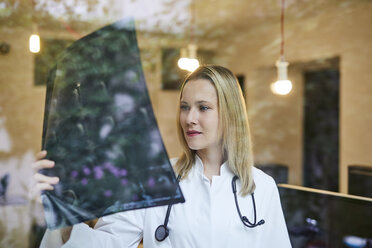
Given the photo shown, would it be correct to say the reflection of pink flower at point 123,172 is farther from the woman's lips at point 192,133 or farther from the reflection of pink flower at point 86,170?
the woman's lips at point 192,133

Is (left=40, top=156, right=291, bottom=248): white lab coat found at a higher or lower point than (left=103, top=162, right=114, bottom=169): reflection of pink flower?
lower

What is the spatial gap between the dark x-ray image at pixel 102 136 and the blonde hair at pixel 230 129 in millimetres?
Answer: 208

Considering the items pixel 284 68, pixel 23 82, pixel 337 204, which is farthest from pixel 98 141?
pixel 284 68

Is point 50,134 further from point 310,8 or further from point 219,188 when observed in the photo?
point 310,8

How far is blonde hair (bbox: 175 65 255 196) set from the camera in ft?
2.16

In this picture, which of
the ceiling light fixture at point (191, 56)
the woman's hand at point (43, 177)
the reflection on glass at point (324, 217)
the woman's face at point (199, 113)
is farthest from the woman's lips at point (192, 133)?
the reflection on glass at point (324, 217)

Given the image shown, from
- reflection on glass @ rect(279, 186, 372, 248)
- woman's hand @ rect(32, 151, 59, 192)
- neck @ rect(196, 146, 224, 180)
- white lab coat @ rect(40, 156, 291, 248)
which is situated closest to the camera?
woman's hand @ rect(32, 151, 59, 192)

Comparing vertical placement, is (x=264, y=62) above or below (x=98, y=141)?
above

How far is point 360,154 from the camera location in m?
2.13

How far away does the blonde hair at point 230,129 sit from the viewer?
0.66m

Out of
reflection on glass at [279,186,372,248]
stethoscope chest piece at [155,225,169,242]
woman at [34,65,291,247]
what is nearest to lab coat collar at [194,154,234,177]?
woman at [34,65,291,247]

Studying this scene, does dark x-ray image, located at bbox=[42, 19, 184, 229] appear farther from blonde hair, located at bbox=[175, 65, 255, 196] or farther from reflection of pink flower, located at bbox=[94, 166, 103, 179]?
blonde hair, located at bbox=[175, 65, 255, 196]

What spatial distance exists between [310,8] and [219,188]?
182 centimetres

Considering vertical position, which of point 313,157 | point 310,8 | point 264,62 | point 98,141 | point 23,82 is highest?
point 310,8
